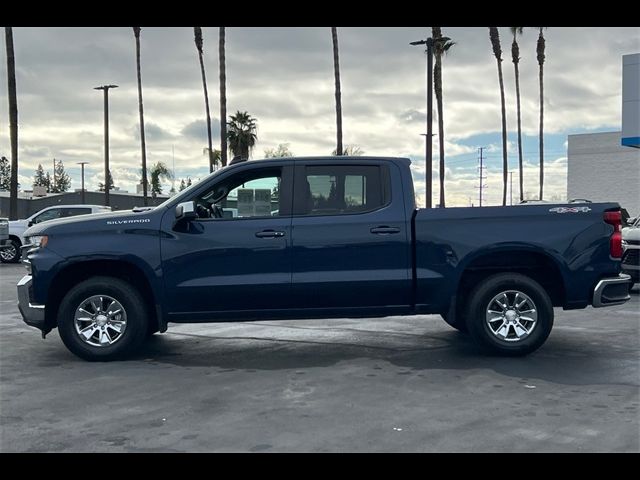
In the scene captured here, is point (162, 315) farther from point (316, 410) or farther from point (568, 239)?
point (568, 239)

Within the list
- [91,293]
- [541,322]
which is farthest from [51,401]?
[541,322]

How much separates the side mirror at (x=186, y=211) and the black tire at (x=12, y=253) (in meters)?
18.1

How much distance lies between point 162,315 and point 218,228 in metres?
1.06

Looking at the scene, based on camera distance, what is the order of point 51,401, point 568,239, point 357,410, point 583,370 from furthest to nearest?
point 568,239, point 583,370, point 51,401, point 357,410

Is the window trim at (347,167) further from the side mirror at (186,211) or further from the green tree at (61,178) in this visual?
the green tree at (61,178)

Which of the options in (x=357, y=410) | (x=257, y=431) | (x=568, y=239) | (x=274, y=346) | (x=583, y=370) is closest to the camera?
(x=257, y=431)

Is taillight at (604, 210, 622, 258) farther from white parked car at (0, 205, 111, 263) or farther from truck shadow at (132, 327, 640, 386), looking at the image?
white parked car at (0, 205, 111, 263)

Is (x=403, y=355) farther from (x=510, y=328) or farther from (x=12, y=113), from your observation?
(x=12, y=113)

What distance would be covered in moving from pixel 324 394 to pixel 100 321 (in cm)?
274

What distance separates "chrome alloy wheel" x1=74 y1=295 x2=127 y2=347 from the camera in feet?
25.4

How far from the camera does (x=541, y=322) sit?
7.85 meters

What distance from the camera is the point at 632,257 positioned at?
13.1 m

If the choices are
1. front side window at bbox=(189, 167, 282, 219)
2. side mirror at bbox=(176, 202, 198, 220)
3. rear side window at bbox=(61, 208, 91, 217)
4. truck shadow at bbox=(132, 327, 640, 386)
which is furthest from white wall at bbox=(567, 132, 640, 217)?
side mirror at bbox=(176, 202, 198, 220)
